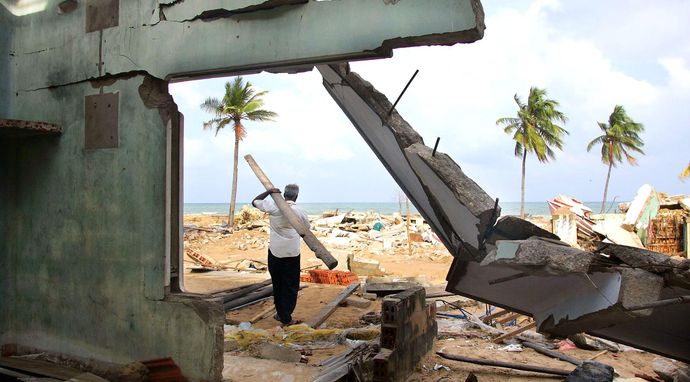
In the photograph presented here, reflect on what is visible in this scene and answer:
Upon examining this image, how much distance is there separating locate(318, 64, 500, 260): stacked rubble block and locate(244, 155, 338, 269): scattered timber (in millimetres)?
1207

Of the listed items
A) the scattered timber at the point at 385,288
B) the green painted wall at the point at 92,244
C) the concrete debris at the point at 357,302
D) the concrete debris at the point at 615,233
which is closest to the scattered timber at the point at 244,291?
the concrete debris at the point at 357,302

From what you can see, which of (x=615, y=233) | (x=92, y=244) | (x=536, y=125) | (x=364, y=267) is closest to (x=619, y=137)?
(x=536, y=125)

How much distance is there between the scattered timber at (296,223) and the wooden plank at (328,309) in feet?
5.68

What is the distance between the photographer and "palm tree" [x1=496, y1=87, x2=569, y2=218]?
108ft

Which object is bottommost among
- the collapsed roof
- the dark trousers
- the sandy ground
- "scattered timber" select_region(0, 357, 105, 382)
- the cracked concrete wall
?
the sandy ground

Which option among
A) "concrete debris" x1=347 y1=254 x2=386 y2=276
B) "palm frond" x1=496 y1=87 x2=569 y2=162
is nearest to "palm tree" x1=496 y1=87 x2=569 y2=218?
"palm frond" x1=496 y1=87 x2=569 y2=162

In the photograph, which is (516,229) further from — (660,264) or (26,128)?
(26,128)

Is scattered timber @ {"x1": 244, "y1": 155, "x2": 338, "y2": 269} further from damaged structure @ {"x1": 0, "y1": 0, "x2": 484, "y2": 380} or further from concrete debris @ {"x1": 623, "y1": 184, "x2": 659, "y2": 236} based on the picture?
concrete debris @ {"x1": 623, "y1": 184, "x2": 659, "y2": 236}

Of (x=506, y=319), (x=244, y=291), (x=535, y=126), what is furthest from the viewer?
(x=535, y=126)

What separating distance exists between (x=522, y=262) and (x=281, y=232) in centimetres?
418

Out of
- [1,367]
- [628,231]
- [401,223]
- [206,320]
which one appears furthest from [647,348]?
[401,223]

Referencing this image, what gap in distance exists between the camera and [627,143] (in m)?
36.6

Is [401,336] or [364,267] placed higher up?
[401,336]

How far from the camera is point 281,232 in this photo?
23.3 feet
